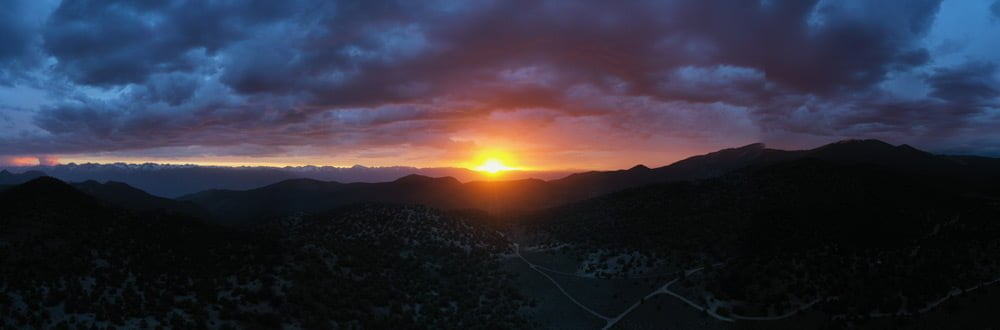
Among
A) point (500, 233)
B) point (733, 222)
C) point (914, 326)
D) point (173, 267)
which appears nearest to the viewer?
point (914, 326)

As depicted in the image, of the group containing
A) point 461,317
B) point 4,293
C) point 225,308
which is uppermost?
point 4,293

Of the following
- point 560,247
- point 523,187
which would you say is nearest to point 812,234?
point 560,247

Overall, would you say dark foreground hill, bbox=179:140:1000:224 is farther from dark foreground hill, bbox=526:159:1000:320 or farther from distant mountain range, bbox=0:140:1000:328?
dark foreground hill, bbox=526:159:1000:320

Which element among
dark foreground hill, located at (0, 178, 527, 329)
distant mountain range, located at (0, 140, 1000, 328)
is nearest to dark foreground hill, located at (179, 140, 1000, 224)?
distant mountain range, located at (0, 140, 1000, 328)

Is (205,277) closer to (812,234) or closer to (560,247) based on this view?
(560,247)

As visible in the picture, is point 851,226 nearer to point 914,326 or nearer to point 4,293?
point 914,326

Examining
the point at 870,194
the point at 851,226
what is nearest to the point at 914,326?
the point at 851,226
